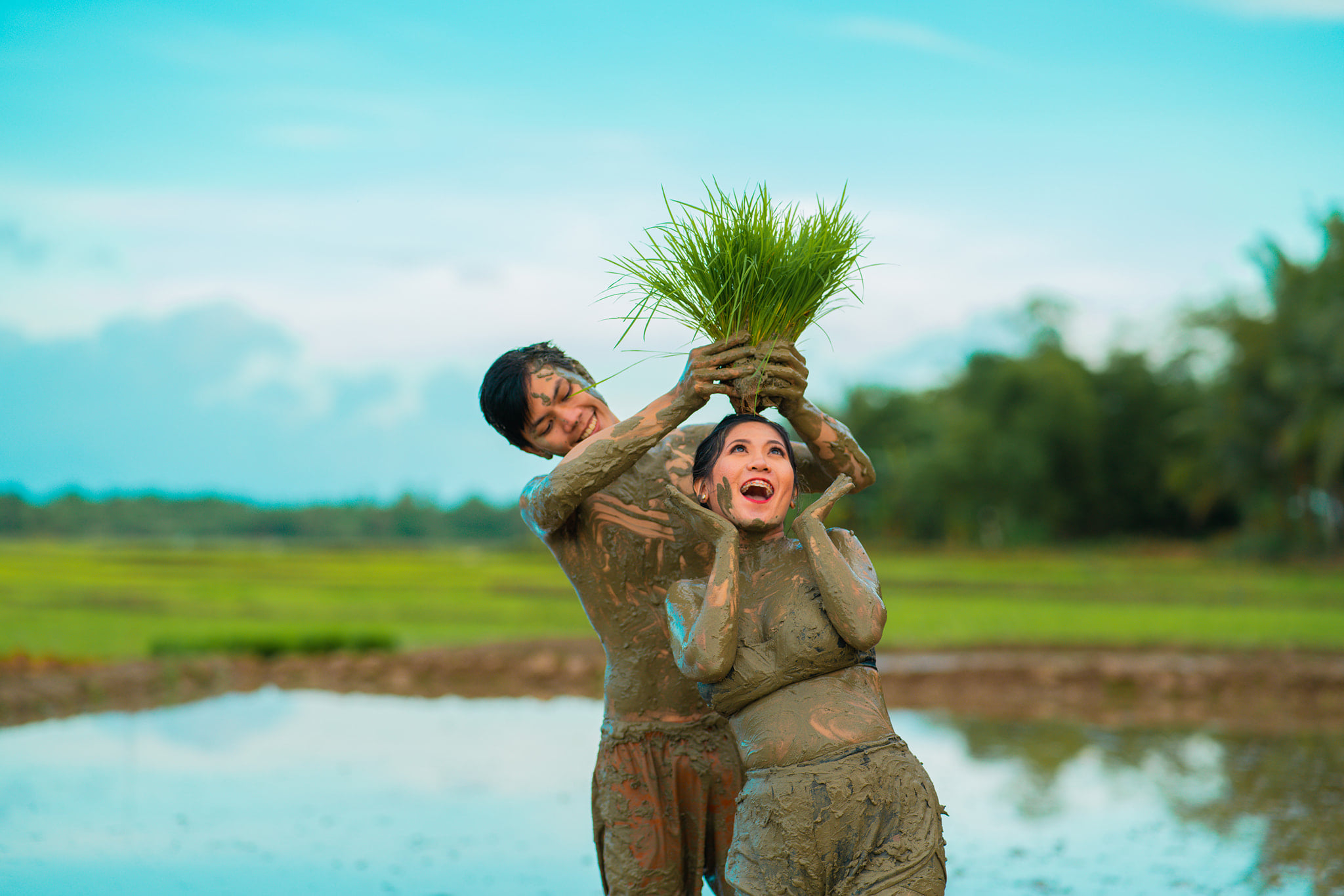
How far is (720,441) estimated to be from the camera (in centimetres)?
268

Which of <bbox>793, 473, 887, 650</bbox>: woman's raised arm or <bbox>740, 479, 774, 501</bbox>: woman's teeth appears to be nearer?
<bbox>793, 473, 887, 650</bbox>: woman's raised arm

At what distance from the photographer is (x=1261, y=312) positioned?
1430 inches

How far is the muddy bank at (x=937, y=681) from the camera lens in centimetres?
1012

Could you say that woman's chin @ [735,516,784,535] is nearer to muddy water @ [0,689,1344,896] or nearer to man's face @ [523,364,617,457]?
man's face @ [523,364,617,457]

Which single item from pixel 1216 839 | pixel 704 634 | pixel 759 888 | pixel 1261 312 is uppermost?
pixel 1261 312

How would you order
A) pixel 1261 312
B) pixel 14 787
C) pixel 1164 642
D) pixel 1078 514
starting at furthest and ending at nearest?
pixel 1078 514, pixel 1261 312, pixel 1164 642, pixel 14 787

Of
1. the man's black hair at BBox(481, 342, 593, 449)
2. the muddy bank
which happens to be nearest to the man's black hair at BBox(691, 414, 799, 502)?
the man's black hair at BBox(481, 342, 593, 449)

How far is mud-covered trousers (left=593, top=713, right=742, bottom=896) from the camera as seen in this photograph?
3084 mm

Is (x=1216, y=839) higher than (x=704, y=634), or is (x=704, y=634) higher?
(x=704, y=634)

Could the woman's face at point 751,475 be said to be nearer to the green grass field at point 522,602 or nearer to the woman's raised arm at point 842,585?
the woman's raised arm at point 842,585

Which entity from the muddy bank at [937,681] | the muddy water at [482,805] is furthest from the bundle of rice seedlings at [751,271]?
the muddy bank at [937,681]

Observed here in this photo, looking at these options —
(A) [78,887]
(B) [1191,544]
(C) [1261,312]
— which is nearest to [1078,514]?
(B) [1191,544]

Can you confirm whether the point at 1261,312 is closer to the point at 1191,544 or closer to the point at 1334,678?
the point at 1191,544

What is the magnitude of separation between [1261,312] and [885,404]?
3072 centimetres
